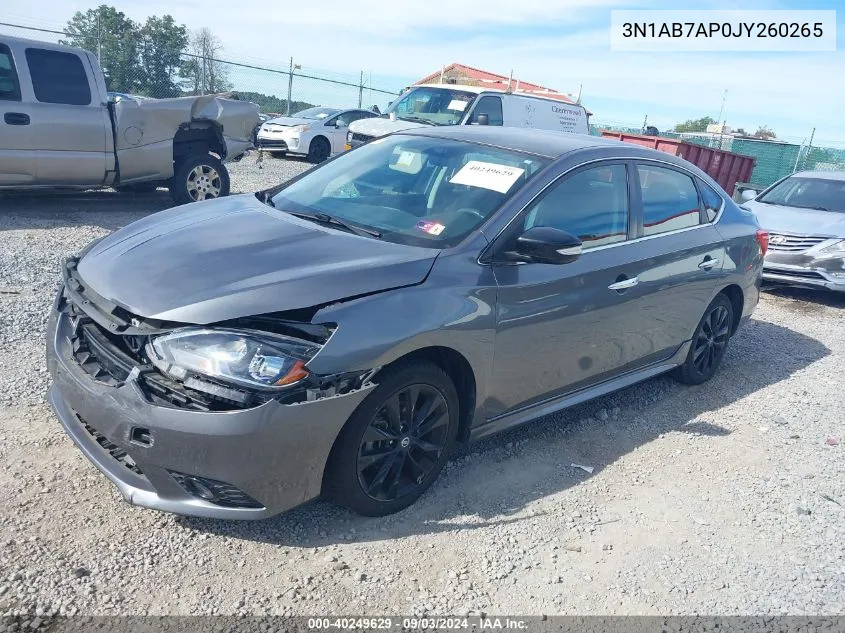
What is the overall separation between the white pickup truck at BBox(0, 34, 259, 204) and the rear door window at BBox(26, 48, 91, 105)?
0.01 metres

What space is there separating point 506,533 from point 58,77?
299 inches

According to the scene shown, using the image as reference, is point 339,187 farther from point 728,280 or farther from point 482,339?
point 728,280

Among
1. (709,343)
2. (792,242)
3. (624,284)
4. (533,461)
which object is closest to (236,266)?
(533,461)

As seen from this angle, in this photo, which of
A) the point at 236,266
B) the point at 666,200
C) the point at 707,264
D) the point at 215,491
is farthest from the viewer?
the point at 707,264

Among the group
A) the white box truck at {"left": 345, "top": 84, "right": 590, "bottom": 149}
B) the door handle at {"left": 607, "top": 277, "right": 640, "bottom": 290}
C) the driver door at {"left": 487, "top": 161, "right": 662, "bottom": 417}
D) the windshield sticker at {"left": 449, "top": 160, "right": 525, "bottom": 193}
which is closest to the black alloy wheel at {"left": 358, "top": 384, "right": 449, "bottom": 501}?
the driver door at {"left": 487, "top": 161, "right": 662, "bottom": 417}

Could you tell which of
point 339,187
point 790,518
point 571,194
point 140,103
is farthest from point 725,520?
point 140,103

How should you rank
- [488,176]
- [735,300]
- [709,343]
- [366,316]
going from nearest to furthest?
[366,316], [488,176], [709,343], [735,300]

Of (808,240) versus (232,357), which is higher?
(232,357)

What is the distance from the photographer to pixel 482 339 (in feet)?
10.9

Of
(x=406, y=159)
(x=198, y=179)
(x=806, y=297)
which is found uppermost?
(x=406, y=159)

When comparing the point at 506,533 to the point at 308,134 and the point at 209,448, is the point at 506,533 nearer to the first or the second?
the point at 209,448

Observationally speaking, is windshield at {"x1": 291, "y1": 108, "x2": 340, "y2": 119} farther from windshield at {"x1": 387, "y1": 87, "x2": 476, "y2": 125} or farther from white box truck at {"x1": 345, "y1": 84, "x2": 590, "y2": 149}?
windshield at {"x1": 387, "y1": 87, "x2": 476, "y2": 125}

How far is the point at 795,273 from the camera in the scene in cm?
868

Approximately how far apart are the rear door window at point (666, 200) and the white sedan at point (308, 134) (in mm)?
14309
